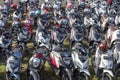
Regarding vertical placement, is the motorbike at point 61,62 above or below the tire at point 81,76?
above

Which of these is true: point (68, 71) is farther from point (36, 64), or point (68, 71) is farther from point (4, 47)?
point (4, 47)

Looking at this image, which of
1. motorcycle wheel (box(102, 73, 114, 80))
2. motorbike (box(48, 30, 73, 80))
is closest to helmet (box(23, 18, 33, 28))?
motorbike (box(48, 30, 73, 80))

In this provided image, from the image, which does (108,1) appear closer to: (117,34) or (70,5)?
(70,5)

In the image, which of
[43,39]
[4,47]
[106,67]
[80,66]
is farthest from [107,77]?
[4,47]

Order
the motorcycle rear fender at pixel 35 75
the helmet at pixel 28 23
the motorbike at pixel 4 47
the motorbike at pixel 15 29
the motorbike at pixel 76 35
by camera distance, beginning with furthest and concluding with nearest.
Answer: the helmet at pixel 28 23
the motorbike at pixel 15 29
the motorbike at pixel 76 35
the motorbike at pixel 4 47
the motorcycle rear fender at pixel 35 75

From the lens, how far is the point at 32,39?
20656 mm

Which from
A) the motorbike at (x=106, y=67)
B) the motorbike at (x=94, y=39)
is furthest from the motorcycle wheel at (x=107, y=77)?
the motorbike at (x=94, y=39)

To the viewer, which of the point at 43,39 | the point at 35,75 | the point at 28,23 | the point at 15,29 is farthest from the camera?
the point at 28,23

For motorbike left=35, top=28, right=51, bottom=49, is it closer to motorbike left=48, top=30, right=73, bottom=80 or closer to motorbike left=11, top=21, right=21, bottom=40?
motorbike left=48, top=30, right=73, bottom=80

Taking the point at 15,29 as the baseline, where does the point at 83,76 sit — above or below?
below

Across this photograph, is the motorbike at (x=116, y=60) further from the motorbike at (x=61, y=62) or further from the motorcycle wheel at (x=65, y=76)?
the motorcycle wheel at (x=65, y=76)

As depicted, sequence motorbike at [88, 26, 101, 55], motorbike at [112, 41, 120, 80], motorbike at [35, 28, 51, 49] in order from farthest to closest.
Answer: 1. motorbike at [88, 26, 101, 55]
2. motorbike at [35, 28, 51, 49]
3. motorbike at [112, 41, 120, 80]

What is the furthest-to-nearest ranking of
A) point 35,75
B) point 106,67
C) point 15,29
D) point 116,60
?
1. point 15,29
2. point 116,60
3. point 106,67
4. point 35,75

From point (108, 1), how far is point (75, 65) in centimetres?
1478
